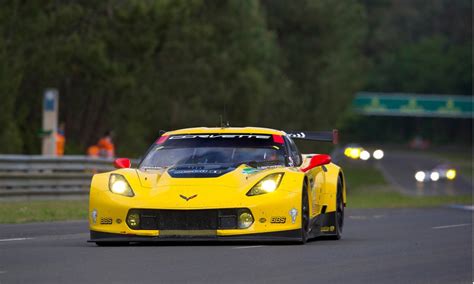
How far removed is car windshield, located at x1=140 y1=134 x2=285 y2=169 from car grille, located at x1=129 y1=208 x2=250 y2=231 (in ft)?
3.36

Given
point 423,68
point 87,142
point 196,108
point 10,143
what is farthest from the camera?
point 423,68

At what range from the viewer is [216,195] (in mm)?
13562

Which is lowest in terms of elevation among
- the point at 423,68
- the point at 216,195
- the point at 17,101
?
the point at 216,195

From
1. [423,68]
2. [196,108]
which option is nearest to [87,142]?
[196,108]

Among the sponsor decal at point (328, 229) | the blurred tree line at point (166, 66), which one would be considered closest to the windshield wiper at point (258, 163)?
the sponsor decal at point (328, 229)

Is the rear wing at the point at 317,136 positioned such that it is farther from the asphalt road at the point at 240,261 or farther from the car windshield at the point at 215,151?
the car windshield at the point at 215,151

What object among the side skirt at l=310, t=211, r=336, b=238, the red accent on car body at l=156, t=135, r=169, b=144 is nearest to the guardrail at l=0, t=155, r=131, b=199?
the red accent on car body at l=156, t=135, r=169, b=144

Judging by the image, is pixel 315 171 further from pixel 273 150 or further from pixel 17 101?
pixel 17 101

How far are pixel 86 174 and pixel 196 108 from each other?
22132 millimetres

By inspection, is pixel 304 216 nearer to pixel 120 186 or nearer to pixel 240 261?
pixel 120 186

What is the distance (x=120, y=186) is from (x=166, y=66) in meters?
38.1

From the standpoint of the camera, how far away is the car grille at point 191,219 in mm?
13469

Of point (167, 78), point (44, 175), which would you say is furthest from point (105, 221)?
point (167, 78)

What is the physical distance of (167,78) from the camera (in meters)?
51.4
